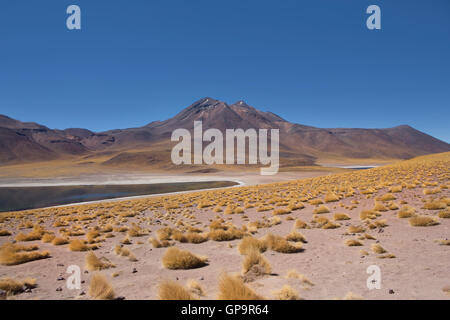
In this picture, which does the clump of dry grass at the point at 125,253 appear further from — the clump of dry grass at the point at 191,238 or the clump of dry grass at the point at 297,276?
the clump of dry grass at the point at 297,276

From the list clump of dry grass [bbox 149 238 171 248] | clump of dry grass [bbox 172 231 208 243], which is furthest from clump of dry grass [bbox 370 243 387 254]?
clump of dry grass [bbox 149 238 171 248]

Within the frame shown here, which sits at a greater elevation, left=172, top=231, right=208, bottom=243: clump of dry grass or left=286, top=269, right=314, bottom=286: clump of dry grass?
left=286, top=269, right=314, bottom=286: clump of dry grass

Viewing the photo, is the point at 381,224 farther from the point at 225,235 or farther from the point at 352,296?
the point at 352,296

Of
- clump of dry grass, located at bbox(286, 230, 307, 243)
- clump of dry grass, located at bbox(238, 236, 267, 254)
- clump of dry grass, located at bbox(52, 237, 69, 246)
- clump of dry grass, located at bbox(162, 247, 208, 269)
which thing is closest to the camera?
clump of dry grass, located at bbox(162, 247, 208, 269)

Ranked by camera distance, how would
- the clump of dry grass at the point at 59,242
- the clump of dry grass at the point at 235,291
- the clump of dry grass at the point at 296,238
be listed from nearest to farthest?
the clump of dry grass at the point at 235,291, the clump of dry grass at the point at 296,238, the clump of dry grass at the point at 59,242

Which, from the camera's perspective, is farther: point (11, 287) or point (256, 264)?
point (256, 264)

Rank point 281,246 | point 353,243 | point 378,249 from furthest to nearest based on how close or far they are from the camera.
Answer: point 353,243 → point 281,246 → point 378,249

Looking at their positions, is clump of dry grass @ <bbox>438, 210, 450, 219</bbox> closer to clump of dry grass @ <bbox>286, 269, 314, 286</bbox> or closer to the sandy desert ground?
the sandy desert ground

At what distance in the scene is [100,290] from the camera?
4172 millimetres

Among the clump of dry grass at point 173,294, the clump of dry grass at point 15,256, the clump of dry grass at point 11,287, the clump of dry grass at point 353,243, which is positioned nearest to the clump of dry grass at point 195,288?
the clump of dry grass at point 173,294

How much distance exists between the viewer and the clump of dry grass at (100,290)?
4.07 meters

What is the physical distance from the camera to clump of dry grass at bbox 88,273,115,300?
4.07m

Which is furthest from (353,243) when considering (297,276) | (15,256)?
(15,256)
